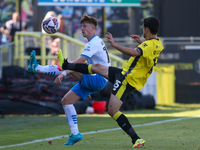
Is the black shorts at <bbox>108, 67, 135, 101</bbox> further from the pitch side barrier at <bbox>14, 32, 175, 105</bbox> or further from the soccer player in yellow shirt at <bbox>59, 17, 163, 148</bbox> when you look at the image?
the pitch side barrier at <bbox>14, 32, 175, 105</bbox>

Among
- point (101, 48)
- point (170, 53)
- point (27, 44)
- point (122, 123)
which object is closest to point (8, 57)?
point (27, 44)

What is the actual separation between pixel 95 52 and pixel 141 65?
89 centimetres

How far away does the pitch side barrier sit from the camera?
1573 centimetres

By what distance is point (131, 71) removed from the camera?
6.47 m

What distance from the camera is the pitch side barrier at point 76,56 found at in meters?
15.7

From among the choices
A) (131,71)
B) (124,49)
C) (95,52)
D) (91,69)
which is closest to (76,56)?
(95,52)

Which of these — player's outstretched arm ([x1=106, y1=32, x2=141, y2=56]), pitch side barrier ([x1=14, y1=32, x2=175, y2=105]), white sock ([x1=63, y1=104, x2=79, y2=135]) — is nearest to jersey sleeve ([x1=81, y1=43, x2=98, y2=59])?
player's outstretched arm ([x1=106, y1=32, x2=141, y2=56])

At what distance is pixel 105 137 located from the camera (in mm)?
7691

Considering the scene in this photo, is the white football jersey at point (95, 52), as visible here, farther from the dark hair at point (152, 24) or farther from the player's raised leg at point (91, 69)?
the dark hair at point (152, 24)

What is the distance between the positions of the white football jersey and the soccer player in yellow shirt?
35 cm

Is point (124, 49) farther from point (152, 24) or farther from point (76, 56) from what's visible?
point (76, 56)

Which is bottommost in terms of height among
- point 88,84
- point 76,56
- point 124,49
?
point 76,56

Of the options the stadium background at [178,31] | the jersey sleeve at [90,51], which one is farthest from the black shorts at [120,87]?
the stadium background at [178,31]

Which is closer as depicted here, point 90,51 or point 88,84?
point 90,51
